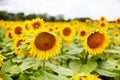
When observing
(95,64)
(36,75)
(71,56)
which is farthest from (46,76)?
(71,56)

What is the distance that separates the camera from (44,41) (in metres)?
3.36

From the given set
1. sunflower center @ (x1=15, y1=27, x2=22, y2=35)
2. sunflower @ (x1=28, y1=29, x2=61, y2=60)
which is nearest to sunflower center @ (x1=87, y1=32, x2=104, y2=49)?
sunflower @ (x1=28, y1=29, x2=61, y2=60)

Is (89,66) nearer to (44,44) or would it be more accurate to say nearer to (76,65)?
(76,65)

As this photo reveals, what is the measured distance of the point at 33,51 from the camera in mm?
3475

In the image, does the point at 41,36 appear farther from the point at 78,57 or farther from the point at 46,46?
the point at 78,57

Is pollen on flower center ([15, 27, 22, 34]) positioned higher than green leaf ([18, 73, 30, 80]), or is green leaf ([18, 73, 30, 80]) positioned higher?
pollen on flower center ([15, 27, 22, 34])

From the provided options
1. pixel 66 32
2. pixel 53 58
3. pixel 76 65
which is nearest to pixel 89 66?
pixel 76 65

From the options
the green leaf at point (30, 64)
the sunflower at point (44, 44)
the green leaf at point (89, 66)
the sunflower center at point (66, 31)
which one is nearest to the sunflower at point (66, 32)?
the sunflower center at point (66, 31)

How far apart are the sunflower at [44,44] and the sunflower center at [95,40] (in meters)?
0.65

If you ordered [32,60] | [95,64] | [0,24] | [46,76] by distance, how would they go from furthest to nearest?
1. [0,24]
2. [95,64]
3. [32,60]
4. [46,76]

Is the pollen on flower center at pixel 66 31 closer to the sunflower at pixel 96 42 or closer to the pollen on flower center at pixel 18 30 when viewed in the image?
the pollen on flower center at pixel 18 30

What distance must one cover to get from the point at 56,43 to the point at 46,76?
44 centimetres

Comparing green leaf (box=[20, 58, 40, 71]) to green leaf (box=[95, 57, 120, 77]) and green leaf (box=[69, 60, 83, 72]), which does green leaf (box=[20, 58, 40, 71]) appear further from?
green leaf (box=[95, 57, 120, 77])

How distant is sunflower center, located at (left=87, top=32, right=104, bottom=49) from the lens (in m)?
4.03
